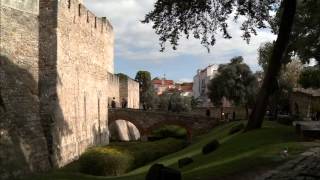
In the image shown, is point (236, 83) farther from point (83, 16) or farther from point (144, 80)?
point (144, 80)

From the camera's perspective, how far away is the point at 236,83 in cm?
5397

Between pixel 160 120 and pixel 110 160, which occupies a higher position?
pixel 160 120

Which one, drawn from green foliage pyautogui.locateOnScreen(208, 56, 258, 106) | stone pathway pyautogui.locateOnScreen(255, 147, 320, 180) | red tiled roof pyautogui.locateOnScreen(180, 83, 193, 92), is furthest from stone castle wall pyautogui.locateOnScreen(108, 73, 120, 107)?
red tiled roof pyautogui.locateOnScreen(180, 83, 193, 92)

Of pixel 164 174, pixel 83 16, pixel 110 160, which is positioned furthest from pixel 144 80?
pixel 164 174

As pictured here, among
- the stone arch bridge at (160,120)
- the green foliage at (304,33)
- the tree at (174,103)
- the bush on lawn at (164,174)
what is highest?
the green foliage at (304,33)

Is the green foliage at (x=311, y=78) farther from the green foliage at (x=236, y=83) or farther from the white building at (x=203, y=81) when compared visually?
the white building at (x=203, y=81)

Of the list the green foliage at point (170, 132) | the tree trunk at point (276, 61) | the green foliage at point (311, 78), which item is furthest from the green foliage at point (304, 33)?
the green foliage at point (170, 132)

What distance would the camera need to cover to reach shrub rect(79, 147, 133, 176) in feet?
68.9

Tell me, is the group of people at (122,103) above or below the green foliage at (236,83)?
below

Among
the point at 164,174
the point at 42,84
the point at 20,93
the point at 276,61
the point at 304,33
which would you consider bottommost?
the point at 164,174

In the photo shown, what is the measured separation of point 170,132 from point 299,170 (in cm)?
3005

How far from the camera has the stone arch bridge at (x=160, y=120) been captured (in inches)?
1736

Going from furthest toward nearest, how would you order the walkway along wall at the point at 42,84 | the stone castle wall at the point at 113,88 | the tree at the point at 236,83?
the tree at the point at 236,83, the stone castle wall at the point at 113,88, the walkway along wall at the point at 42,84

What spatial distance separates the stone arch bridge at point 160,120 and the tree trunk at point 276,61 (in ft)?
70.2
